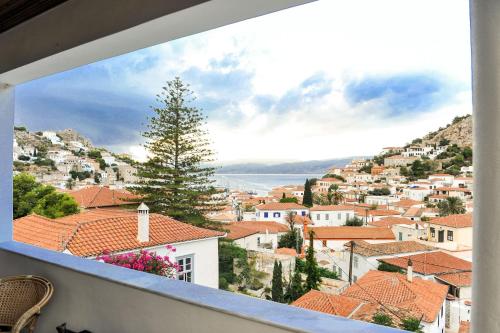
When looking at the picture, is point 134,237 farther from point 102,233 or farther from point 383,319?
point 383,319

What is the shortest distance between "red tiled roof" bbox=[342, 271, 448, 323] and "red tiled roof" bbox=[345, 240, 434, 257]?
0.35 feet

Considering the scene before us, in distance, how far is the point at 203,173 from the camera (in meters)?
3.20

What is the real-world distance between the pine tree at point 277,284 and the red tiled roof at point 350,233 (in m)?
0.38

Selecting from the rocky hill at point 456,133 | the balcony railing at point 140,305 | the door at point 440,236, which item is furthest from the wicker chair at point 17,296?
the rocky hill at point 456,133

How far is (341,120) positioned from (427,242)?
0.79 m

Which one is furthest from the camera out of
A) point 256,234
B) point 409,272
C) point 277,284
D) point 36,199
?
point 36,199

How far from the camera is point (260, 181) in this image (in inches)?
95.5

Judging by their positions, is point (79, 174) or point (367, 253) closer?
point (367, 253)

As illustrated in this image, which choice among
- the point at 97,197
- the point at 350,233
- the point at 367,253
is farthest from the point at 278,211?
the point at 97,197

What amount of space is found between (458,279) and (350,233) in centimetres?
57

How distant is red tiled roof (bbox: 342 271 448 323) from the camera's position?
5.39 feet

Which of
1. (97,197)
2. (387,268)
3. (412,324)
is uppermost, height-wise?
(97,197)

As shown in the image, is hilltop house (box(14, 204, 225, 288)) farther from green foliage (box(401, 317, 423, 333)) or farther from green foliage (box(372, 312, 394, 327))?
green foliage (box(401, 317, 423, 333))

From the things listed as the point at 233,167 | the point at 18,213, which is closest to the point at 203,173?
the point at 233,167
